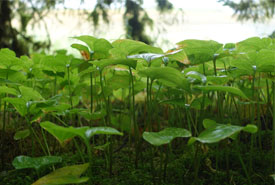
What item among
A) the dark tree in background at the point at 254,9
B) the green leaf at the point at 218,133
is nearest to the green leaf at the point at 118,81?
the green leaf at the point at 218,133

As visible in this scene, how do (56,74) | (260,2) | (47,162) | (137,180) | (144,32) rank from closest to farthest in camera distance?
(47,162) → (137,180) → (56,74) → (260,2) → (144,32)

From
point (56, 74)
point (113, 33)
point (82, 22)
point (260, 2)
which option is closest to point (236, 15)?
point (260, 2)

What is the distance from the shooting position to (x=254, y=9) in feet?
7.22

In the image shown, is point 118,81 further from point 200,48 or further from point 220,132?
point 220,132

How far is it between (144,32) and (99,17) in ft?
1.45

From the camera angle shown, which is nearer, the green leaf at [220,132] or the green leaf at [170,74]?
the green leaf at [220,132]

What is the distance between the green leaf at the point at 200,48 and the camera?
0.69 meters

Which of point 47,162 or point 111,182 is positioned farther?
point 111,182

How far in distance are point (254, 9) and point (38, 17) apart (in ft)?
6.45

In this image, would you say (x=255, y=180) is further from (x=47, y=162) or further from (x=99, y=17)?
(x=99, y=17)

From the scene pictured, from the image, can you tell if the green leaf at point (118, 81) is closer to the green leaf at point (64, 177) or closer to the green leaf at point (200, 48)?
the green leaf at point (200, 48)

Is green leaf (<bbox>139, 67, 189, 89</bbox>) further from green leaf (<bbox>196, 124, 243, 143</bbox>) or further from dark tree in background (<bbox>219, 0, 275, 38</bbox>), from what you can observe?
dark tree in background (<bbox>219, 0, 275, 38</bbox>)

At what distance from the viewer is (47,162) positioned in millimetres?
574

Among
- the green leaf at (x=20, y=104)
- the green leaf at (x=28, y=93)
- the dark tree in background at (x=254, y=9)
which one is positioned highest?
the dark tree in background at (x=254, y=9)
